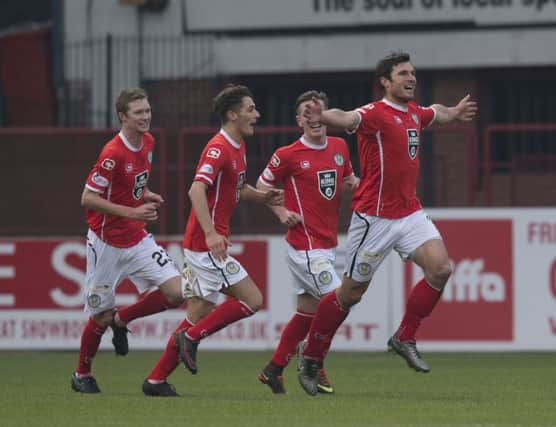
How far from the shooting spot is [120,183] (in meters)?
12.1

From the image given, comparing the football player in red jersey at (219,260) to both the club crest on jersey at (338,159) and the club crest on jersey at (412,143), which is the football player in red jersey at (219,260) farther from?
the club crest on jersey at (338,159)

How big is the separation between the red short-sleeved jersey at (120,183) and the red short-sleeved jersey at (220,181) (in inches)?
25.9

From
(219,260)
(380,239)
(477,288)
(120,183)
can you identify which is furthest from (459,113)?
(477,288)

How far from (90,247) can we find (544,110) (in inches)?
479

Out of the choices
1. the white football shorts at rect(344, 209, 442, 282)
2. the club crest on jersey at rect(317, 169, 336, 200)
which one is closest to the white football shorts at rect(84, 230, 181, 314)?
the club crest on jersey at rect(317, 169, 336, 200)

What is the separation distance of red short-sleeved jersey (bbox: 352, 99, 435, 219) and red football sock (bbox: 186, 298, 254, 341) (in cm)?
106

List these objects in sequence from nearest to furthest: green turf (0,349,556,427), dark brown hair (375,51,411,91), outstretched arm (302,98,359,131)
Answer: green turf (0,349,556,427)
outstretched arm (302,98,359,131)
dark brown hair (375,51,411,91)

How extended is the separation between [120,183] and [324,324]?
176cm

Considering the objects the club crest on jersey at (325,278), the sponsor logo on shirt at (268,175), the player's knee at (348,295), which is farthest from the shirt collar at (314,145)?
the player's knee at (348,295)

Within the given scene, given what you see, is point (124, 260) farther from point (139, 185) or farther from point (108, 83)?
point (108, 83)

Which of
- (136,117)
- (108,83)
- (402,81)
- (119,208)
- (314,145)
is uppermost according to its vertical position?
Answer: (402,81)

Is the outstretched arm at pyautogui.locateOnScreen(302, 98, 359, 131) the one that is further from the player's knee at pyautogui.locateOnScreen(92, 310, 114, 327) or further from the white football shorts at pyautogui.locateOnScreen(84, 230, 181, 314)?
the player's knee at pyautogui.locateOnScreen(92, 310, 114, 327)

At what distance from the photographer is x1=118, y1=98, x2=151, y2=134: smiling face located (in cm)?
1202

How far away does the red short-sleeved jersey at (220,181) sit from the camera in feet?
37.3
